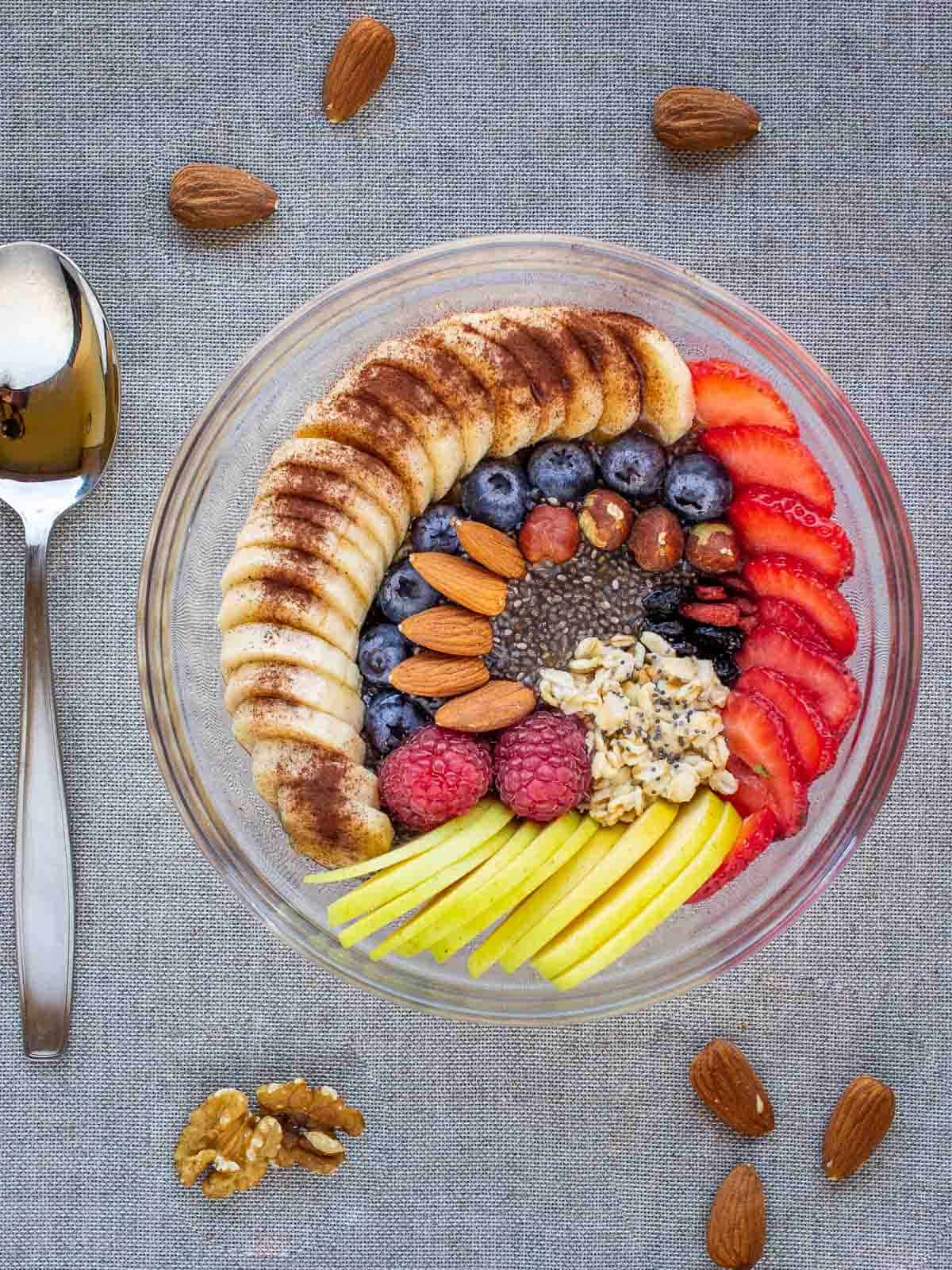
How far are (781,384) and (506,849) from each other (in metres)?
0.70

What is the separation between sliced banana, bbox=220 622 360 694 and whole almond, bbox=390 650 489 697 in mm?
63

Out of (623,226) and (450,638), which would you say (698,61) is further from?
(450,638)

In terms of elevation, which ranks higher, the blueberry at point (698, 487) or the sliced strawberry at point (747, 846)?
the blueberry at point (698, 487)

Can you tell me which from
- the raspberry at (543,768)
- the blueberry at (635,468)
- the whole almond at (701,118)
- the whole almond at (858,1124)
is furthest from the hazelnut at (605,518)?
the whole almond at (858,1124)

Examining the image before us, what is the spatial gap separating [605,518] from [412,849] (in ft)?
1.48

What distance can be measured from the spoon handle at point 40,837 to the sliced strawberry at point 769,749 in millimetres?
876

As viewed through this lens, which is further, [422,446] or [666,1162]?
[666,1162]

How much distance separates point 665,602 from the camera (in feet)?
4.89

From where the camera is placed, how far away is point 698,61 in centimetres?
164

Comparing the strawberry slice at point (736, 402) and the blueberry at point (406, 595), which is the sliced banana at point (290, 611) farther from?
the strawberry slice at point (736, 402)

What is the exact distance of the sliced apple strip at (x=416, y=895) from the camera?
137 cm

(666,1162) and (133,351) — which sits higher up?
(133,351)

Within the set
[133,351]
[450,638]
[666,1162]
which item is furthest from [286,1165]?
[133,351]

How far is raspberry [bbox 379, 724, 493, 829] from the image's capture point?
138cm
